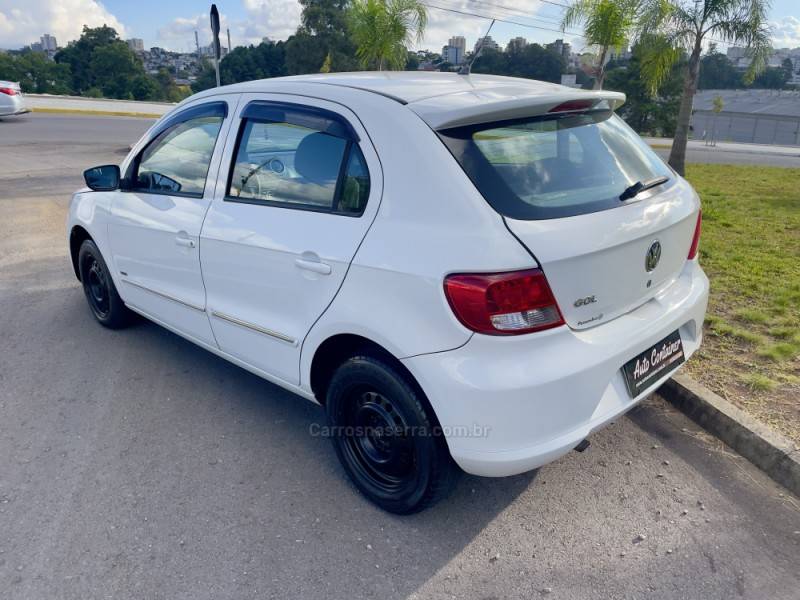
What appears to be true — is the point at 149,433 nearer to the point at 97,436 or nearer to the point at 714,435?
the point at 97,436

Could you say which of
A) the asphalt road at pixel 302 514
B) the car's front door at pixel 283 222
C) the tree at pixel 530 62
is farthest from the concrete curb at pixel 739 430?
the tree at pixel 530 62

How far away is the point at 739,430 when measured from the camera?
3342 millimetres

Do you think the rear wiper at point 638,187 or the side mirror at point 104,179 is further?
the side mirror at point 104,179

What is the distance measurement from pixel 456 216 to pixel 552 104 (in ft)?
2.72

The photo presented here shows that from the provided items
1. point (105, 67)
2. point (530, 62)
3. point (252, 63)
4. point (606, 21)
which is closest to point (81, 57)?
point (105, 67)

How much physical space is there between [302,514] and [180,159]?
225 cm

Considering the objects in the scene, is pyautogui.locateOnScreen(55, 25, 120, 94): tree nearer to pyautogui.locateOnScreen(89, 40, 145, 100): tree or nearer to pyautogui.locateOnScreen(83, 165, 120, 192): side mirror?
pyautogui.locateOnScreen(89, 40, 145, 100): tree

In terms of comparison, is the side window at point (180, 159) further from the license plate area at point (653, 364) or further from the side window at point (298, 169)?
the license plate area at point (653, 364)

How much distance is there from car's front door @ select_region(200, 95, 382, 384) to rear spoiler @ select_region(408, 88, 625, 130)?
0.31 meters

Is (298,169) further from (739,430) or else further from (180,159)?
(739,430)

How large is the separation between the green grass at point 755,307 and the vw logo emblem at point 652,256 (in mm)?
1294

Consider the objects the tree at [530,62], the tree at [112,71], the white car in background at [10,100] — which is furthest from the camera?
the tree at [112,71]

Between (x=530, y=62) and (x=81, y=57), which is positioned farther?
(x=81, y=57)

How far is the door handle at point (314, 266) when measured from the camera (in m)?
2.77
